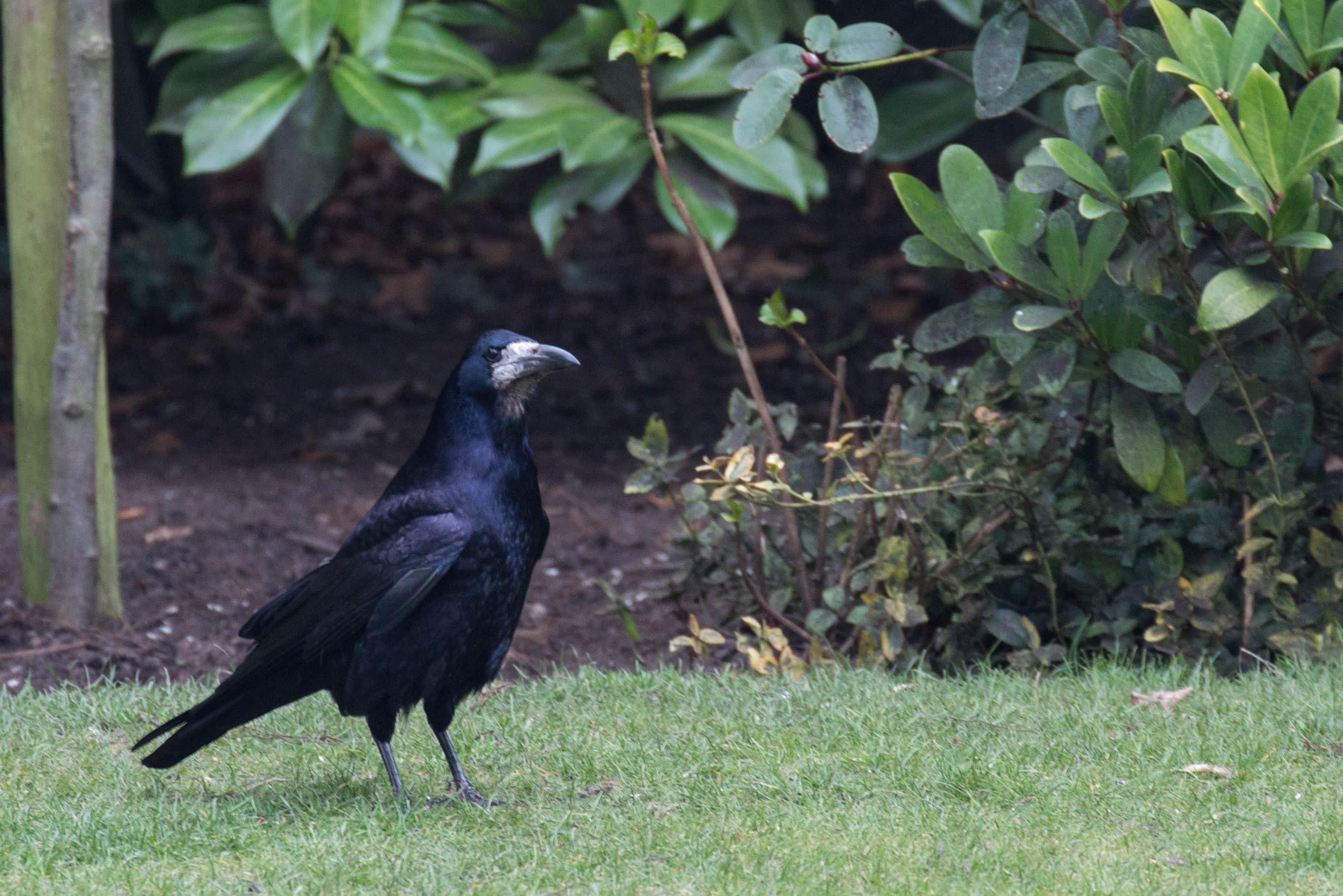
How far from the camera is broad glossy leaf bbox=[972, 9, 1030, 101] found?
171 inches

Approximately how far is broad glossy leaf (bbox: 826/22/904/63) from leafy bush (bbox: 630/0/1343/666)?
27 centimetres

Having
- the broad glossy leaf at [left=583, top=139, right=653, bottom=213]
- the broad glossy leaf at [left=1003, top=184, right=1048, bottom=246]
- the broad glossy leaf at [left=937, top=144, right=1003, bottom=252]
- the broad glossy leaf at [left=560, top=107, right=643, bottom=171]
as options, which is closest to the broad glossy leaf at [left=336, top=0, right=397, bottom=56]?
the broad glossy leaf at [left=560, top=107, right=643, bottom=171]

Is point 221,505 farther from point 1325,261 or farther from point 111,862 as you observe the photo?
point 1325,261

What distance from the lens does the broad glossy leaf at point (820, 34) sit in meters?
4.31

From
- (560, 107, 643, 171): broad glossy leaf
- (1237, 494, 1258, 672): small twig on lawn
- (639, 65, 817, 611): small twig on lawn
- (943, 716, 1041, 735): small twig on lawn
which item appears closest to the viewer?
(943, 716, 1041, 735): small twig on lawn

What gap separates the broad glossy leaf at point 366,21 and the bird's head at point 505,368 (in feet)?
7.86

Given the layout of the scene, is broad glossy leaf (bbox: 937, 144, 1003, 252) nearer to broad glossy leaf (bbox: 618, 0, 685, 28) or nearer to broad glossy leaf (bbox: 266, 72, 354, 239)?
broad glossy leaf (bbox: 618, 0, 685, 28)

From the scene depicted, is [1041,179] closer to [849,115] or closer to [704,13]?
[849,115]

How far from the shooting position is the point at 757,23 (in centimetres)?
627

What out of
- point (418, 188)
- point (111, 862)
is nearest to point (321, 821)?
point (111, 862)

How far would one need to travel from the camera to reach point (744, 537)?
510 centimetres

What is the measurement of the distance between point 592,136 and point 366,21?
37.3 inches

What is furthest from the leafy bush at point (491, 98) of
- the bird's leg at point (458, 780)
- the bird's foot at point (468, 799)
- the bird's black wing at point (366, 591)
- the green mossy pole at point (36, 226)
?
the bird's foot at point (468, 799)

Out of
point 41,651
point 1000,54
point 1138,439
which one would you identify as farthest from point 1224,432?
point 41,651
